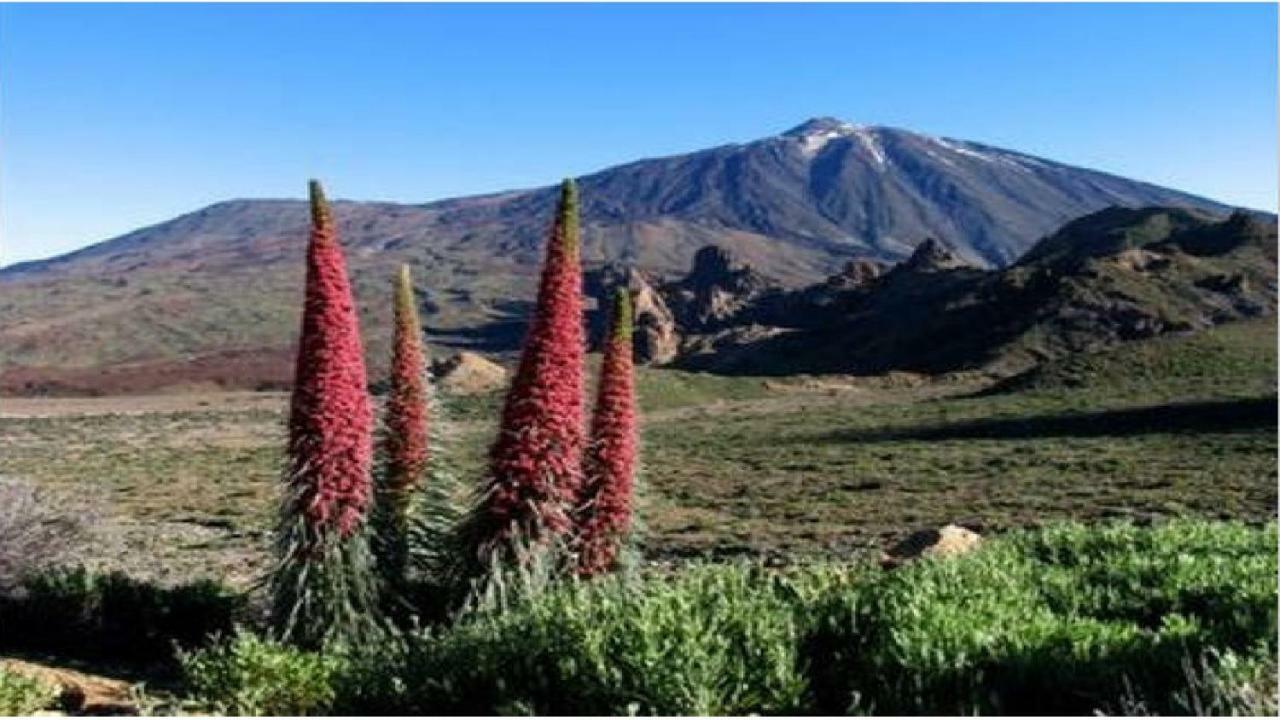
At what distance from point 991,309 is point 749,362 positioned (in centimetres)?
1779

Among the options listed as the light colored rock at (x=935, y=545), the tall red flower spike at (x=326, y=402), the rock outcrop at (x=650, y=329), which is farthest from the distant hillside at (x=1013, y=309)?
the tall red flower spike at (x=326, y=402)

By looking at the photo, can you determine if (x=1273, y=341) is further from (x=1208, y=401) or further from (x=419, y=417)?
(x=419, y=417)

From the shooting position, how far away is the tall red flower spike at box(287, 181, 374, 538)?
31.7ft

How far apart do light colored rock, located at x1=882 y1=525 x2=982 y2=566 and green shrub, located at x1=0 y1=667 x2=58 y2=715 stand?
6.11 m

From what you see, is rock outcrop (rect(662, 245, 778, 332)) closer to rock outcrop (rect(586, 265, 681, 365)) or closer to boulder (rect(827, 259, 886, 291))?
rock outcrop (rect(586, 265, 681, 365))

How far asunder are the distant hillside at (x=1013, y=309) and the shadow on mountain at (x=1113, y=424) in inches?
1291

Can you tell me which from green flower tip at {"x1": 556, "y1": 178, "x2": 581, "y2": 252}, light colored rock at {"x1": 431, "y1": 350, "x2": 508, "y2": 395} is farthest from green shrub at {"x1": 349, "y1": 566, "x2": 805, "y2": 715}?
light colored rock at {"x1": 431, "y1": 350, "x2": 508, "y2": 395}

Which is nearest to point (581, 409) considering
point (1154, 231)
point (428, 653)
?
point (428, 653)

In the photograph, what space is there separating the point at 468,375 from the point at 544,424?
77751 mm

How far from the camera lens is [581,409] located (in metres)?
9.62

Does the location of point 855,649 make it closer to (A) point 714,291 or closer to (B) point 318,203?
(B) point 318,203

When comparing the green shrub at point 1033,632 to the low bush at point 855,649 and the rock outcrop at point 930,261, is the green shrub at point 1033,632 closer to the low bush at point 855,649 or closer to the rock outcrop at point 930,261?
the low bush at point 855,649

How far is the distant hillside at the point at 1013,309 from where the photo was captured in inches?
3666

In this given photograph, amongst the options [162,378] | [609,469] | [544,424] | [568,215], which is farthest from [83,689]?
[162,378]
